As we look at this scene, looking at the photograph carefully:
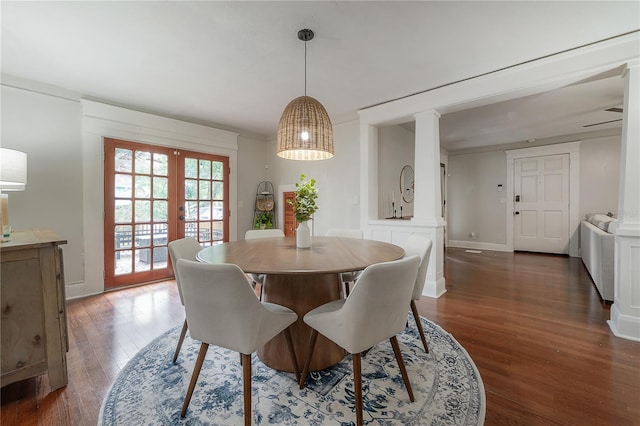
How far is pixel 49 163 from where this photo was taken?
9.62 ft

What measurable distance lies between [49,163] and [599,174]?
8.41 meters

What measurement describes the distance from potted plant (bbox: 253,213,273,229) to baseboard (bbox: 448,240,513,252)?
4.54m

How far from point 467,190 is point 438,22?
534cm

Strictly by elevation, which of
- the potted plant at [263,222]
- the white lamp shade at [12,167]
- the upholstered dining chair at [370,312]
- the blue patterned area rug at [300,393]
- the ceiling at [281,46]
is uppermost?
the ceiling at [281,46]

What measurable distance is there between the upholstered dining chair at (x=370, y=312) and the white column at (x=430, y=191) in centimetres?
196

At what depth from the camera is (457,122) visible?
4379 millimetres

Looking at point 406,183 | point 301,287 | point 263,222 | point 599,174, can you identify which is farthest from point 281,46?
point 599,174

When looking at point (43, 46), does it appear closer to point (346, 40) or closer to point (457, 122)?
point (346, 40)

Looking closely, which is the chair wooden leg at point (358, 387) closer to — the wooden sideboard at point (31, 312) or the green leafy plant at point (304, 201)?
the green leafy plant at point (304, 201)

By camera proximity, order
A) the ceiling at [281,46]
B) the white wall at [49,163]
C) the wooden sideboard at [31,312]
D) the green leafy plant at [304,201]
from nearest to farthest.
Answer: the wooden sideboard at [31,312]
the ceiling at [281,46]
the green leafy plant at [304,201]
the white wall at [49,163]

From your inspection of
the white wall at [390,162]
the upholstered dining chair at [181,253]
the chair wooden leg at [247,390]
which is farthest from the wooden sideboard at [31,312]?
the white wall at [390,162]

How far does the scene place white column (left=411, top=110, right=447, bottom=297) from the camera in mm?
3158

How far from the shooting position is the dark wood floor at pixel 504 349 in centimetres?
140

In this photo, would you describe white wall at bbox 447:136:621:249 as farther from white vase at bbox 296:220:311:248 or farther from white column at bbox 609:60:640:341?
white vase at bbox 296:220:311:248
